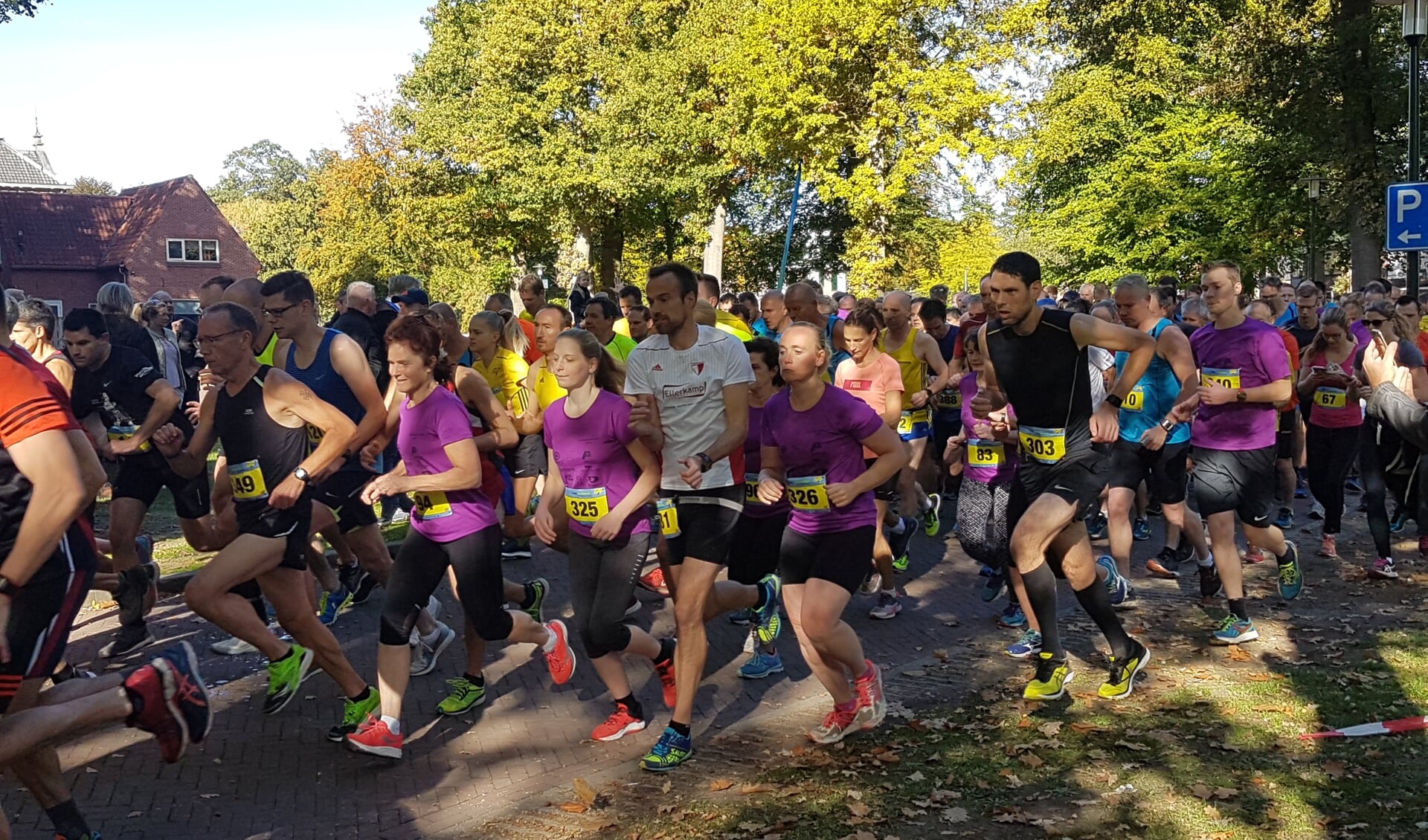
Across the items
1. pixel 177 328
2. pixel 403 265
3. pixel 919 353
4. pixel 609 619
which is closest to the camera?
pixel 609 619

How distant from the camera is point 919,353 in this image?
33.1 feet

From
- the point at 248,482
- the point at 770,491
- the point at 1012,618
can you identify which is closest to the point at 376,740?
the point at 248,482

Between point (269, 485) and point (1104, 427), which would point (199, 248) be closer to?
point (269, 485)

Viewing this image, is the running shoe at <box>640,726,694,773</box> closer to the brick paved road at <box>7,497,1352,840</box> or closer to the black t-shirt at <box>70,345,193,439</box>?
the brick paved road at <box>7,497,1352,840</box>

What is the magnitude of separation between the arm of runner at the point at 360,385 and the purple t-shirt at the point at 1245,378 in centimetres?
503

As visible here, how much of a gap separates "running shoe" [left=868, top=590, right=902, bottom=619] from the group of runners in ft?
0.08

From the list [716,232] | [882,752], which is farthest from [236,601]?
[716,232]

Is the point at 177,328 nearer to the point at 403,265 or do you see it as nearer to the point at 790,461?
the point at 790,461

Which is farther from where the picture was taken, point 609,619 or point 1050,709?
point 1050,709

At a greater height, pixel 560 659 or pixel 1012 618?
pixel 560 659

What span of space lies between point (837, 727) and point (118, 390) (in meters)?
4.80

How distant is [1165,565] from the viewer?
962 centimetres

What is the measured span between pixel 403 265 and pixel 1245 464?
141ft

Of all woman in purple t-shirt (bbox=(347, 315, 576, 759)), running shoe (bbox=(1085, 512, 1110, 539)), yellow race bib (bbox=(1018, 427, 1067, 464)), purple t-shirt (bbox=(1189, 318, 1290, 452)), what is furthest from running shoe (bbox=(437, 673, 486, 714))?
running shoe (bbox=(1085, 512, 1110, 539))
